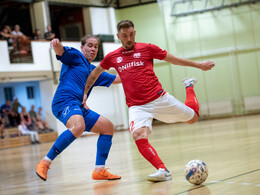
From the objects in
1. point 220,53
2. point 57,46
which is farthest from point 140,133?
point 220,53

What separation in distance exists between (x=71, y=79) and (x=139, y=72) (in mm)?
1029

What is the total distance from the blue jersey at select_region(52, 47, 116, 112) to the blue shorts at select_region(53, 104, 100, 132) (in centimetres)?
7

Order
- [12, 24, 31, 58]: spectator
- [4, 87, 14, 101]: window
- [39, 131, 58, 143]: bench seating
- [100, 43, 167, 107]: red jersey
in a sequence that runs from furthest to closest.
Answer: [4, 87, 14, 101]: window < [39, 131, 58, 143]: bench seating < [12, 24, 31, 58]: spectator < [100, 43, 167, 107]: red jersey

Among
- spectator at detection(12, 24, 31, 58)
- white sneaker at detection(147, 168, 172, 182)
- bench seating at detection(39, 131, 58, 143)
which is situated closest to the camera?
white sneaker at detection(147, 168, 172, 182)

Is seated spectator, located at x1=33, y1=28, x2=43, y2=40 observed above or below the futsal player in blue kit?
above

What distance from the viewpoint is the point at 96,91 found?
89.6 feet

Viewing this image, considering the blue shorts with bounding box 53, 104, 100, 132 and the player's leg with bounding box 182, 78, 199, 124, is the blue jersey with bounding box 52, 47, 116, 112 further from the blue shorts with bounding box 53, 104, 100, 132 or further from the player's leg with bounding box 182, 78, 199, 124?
the player's leg with bounding box 182, 78, 199, 124

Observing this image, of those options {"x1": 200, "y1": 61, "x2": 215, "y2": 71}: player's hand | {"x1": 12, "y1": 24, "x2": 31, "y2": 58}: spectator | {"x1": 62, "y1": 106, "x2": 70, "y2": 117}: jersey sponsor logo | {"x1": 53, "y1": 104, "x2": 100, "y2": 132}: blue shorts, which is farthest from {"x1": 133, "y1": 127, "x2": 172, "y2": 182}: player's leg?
{"x1": 12, "y1": 24, "x2": 31, "y2": 58}: spectator

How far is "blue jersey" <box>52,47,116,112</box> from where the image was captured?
5.74 metres

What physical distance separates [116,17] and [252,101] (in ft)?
34.7

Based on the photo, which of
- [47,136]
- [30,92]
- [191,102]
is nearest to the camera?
[191,102]

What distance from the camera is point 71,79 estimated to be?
231 inches

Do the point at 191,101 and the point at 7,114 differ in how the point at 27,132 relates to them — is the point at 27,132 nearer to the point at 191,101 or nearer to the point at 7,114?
the point at 7,114

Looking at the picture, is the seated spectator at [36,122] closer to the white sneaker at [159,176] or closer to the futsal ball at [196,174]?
the white sneaker at [159,176]
